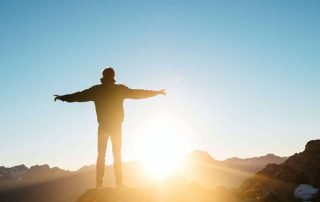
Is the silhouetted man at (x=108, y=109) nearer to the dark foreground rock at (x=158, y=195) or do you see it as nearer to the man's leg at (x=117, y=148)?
the man's leg at (x=117, y=148)

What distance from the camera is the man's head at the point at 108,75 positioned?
44.9 ft

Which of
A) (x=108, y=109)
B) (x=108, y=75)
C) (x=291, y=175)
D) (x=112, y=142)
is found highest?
(x=108, y=75)

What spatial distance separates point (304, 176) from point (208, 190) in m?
16.1

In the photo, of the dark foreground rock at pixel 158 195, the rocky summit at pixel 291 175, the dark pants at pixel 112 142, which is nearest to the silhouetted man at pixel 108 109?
the dark pants at pixel 112 142

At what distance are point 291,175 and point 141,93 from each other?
17581 mm

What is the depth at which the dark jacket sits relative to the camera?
13672 millimetres

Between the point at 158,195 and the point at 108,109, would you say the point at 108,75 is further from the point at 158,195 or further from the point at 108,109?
the point at 158,195

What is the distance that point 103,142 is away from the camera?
13617 millimetres

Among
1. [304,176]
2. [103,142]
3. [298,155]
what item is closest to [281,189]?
[304,176]

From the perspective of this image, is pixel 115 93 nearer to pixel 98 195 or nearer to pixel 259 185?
pixel 98 195

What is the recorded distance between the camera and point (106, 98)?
44.9 ft

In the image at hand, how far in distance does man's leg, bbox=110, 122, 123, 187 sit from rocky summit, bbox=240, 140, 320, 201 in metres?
13.9

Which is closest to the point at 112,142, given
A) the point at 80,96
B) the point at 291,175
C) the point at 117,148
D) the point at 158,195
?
the point at 117,148

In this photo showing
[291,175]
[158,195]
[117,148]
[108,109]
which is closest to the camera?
[158,195]
